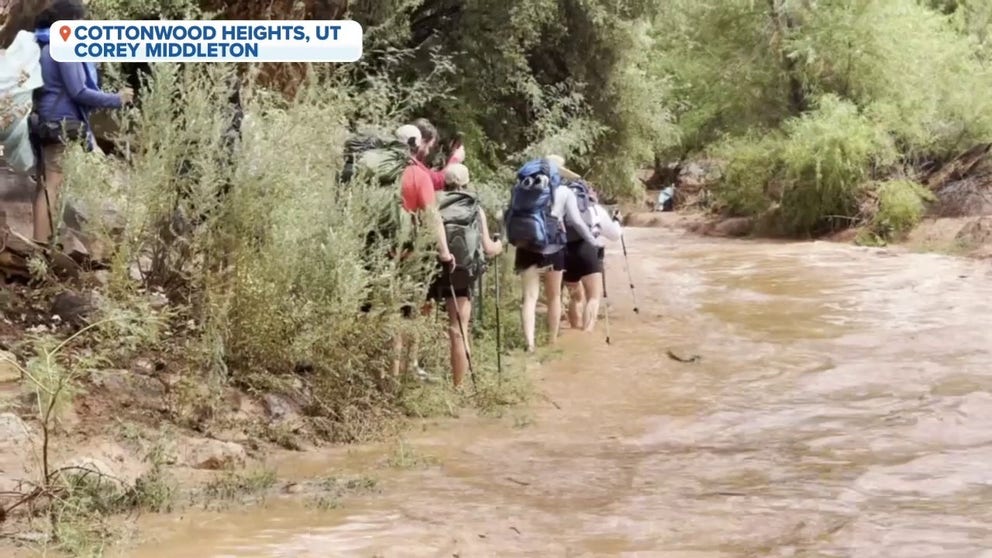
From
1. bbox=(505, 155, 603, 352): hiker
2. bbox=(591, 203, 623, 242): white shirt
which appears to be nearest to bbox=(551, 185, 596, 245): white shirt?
bbox=(505, 155, 603, 352): hiker

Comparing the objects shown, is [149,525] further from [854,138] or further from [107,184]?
[854,138]

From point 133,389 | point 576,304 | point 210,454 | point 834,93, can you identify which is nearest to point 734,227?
point 834,93

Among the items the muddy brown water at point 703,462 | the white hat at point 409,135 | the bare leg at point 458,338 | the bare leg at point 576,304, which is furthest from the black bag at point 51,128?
the bare leg at point 576,304

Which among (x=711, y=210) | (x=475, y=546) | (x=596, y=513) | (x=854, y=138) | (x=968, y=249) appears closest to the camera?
(x=475, y=546)

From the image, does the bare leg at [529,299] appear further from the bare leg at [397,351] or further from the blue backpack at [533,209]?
the bare leg at [397,351]

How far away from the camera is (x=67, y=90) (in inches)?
280

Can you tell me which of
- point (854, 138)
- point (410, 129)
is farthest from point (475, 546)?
point (854, 138)

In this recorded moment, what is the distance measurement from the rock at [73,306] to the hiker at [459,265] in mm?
2428

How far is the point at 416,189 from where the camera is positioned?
25.9 ft

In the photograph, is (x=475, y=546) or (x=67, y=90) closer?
(x=475, y=546)

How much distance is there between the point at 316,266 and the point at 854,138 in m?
20.3

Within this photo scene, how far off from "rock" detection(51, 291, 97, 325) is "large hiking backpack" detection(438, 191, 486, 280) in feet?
8.28

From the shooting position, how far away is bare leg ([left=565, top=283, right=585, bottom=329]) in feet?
38.0

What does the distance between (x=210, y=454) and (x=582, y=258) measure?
5528 millimetres
